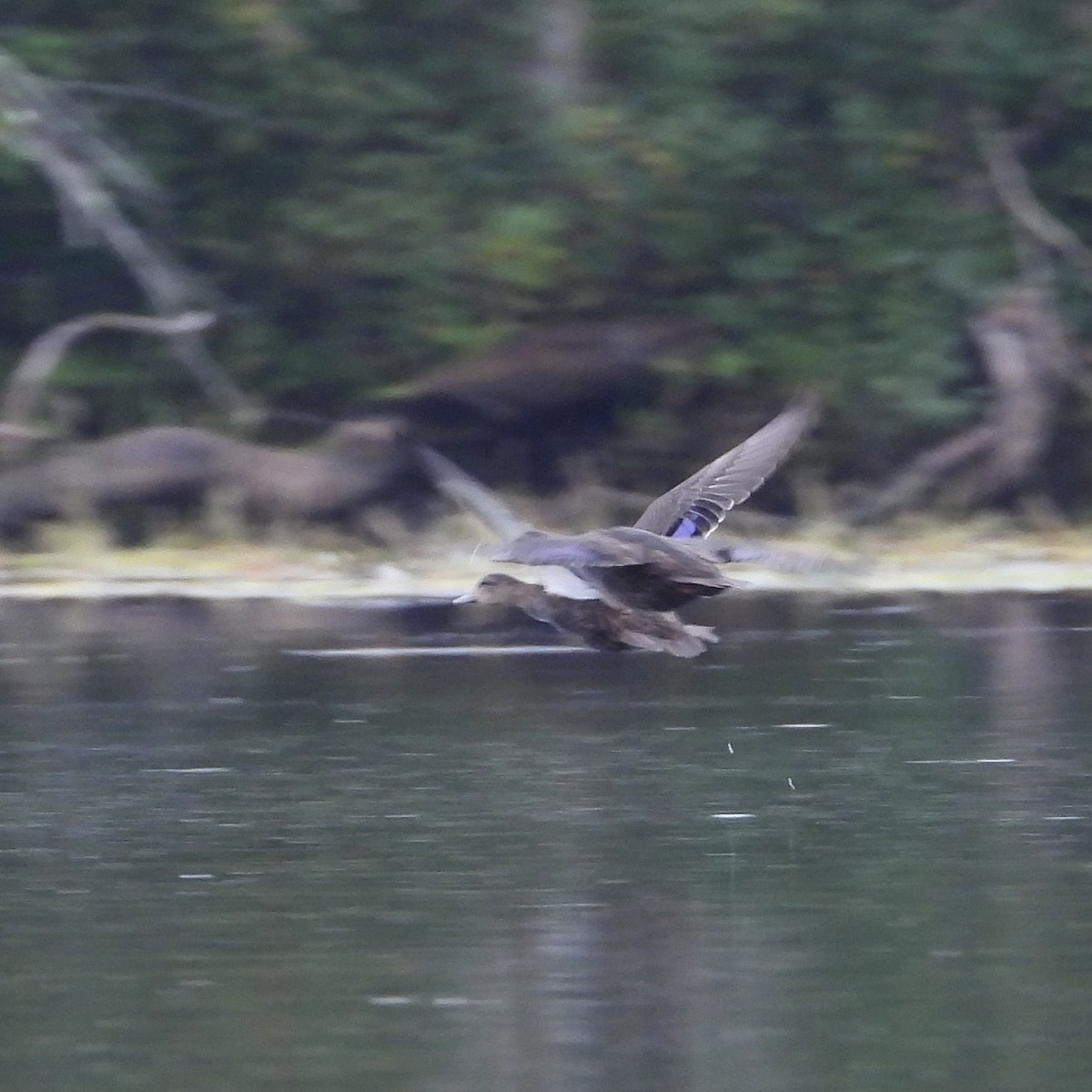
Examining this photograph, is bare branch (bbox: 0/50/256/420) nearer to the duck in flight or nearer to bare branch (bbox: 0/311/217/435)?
bare branch (bbox: 0/311/217/435)

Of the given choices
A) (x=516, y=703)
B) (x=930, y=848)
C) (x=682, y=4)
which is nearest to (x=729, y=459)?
→ (x=516, y=703)

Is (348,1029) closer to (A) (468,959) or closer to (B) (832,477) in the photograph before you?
(A) (468,959)

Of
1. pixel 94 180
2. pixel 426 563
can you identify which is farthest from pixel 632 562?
pixel 94 180

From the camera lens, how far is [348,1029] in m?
5.92

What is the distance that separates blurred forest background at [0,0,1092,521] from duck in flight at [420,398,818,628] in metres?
8.07

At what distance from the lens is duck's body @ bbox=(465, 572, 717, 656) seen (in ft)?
31.7

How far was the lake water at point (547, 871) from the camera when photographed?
5797 mm

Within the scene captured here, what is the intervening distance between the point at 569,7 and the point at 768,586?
19.3 feet

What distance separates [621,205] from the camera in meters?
19.8

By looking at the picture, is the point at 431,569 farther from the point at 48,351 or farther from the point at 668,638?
the point at 668,638

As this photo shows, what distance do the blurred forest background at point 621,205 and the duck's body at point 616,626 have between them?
30.2ft

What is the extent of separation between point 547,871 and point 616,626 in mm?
2144

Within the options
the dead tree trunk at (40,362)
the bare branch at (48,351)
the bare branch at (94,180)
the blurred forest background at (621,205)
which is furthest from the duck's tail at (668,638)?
the blurred forest background at (621,205)

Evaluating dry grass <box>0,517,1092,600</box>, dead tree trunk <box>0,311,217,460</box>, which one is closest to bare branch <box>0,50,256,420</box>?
dead tree trunk <box>0,311,217,460</box>
